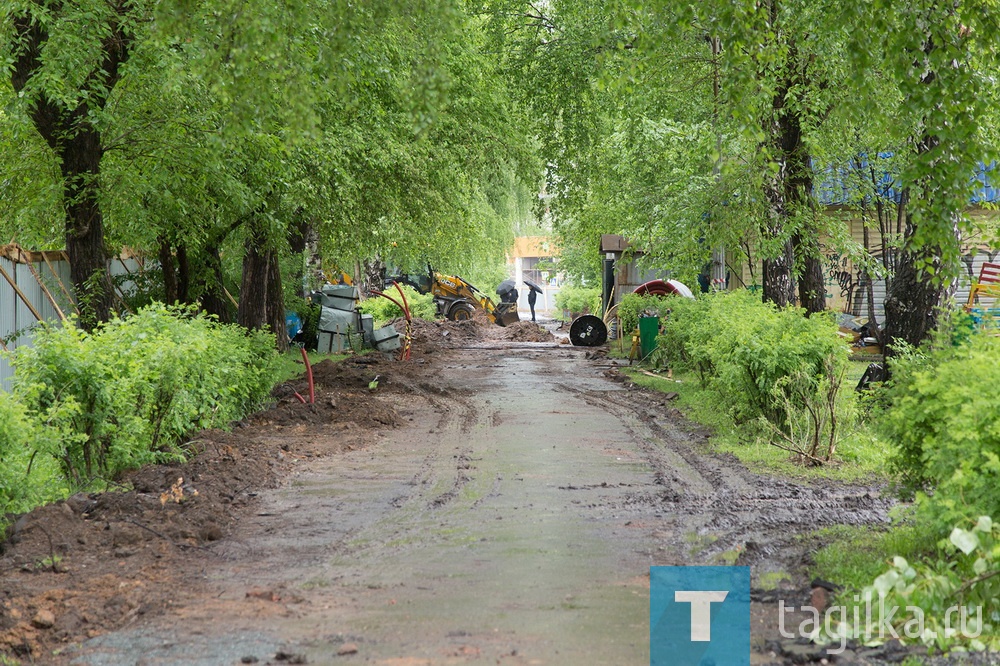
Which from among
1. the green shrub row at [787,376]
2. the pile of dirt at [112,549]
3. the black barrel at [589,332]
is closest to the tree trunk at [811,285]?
the green shrub row at [787,376]

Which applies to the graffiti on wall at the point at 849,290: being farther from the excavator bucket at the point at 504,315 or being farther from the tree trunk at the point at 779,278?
the excavator bucket at the point at 504,315

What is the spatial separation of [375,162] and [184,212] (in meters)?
4.13

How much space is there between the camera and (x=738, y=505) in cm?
826

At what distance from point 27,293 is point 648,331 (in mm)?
12441

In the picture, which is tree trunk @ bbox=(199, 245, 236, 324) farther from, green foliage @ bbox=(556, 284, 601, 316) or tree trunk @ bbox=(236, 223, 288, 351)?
green foliage @ bbox=(556, 284, 601, 316)

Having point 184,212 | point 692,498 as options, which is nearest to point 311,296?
point 184,212

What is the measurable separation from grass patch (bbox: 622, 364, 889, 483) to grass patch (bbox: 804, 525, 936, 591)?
2.86ft

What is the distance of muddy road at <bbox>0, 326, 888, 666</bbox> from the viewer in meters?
5.09

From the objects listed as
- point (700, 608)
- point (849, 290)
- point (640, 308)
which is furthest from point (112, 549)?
point (849, 290)

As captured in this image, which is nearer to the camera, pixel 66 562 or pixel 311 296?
pixel 66 562

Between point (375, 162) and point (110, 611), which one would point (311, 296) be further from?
point (110, 611)

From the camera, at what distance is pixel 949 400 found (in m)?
5.42

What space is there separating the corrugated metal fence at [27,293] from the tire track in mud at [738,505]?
792cm

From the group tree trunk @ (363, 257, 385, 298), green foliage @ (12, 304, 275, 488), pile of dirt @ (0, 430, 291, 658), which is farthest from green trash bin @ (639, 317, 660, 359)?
tree trunk @ (363, 257, 385, 298)
